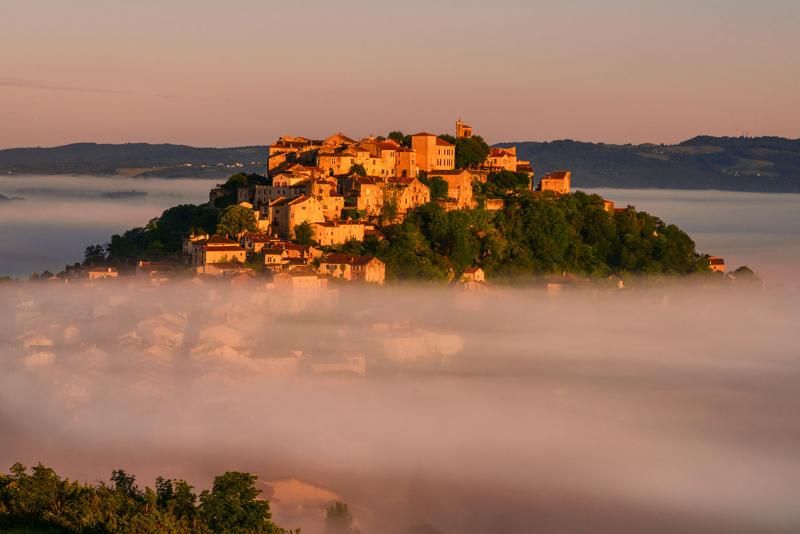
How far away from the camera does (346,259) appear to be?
181 ft

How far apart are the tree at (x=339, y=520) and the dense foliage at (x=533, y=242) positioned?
16.0 metres

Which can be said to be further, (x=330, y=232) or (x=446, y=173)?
(x=446, y=173)

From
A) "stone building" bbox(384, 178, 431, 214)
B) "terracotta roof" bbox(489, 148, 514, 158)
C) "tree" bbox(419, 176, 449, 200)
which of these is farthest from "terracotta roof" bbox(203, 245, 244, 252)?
"terracotta roof" bbox(489, 148, 514, 158)

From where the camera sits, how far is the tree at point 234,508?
33.5m

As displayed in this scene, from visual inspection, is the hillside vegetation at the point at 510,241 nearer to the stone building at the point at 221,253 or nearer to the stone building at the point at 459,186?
the stone building at the point at 459,186

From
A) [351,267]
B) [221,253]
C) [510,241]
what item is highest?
[221,253]

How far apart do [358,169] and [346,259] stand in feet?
19.8

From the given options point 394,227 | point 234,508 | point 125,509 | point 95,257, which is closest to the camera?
point 125,509

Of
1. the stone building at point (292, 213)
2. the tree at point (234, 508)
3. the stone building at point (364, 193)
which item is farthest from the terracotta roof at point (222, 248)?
the tree at point (234, 508)

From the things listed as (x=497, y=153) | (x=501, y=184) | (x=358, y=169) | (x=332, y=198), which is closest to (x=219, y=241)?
(x=332, y=198)

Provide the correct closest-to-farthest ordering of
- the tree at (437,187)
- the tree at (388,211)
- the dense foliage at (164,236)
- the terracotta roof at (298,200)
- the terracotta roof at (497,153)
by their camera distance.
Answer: the terracotta roof at (298,200), the tree at (388,211), the dense foliage at (164,236), the tree at (437,187), the terracotta roof at (497,153)

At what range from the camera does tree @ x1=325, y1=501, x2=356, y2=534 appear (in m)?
40.5

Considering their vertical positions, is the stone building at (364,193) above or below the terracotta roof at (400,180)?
below

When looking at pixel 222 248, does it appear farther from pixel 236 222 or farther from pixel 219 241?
pixel 236 222
